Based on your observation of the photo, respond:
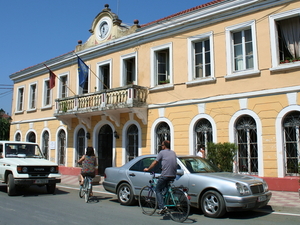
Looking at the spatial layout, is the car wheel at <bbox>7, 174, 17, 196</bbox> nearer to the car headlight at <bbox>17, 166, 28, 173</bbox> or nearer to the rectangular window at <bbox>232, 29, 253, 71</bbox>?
the car headlight at <bbox>17, 166, 28, 173</bbox>

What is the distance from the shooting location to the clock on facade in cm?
1928

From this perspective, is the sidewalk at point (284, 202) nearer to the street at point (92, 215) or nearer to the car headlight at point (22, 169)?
the street at point (92, 215)

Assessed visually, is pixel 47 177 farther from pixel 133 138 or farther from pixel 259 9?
pixel 259 9

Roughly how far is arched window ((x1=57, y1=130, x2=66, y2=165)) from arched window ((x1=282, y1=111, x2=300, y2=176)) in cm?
1431

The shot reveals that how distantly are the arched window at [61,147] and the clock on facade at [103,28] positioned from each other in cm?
692

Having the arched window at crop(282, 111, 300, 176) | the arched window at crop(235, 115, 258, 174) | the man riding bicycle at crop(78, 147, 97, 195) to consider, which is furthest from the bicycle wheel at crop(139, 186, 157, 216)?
the arched window at crop(282, 111, 300, 176)

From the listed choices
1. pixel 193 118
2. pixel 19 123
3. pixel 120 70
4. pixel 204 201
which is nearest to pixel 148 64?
pixel 120 70

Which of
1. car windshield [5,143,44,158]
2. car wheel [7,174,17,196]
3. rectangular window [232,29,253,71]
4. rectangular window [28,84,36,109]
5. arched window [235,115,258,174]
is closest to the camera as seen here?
car wheel [7,174,17,196]

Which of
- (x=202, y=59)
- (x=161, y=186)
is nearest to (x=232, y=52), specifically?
(x=202, y=59)

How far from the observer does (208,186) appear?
26.0 feet

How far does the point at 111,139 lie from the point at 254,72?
9.25m

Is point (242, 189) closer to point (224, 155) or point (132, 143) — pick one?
point (224, 155)

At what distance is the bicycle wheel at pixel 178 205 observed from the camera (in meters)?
7.41

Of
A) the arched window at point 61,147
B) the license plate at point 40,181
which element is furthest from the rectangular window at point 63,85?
A: the license plate at point 40,181
